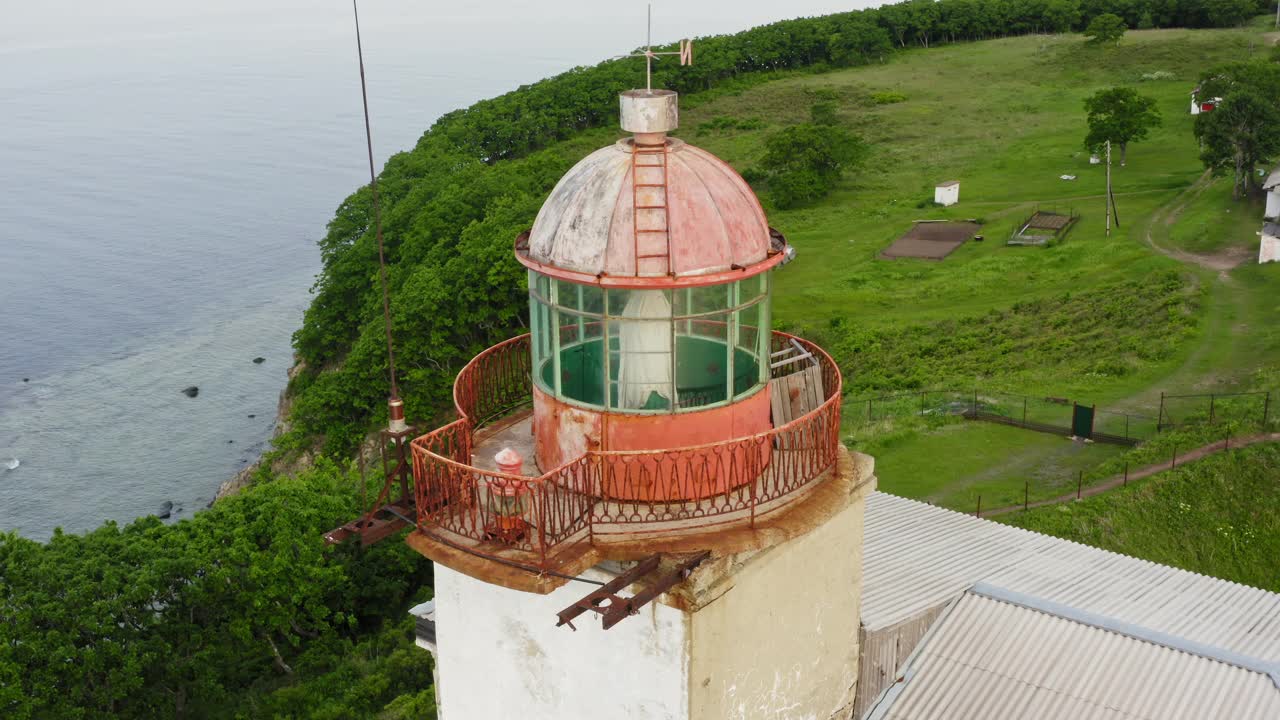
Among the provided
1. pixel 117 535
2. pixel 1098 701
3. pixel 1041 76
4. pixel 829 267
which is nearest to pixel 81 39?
pixel 1041 76

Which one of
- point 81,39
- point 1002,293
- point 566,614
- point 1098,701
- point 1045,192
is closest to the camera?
point 566,614

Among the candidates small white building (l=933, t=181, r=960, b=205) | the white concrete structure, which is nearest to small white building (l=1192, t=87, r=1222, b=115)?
small white building (l=933, t=181, r=960, b=205)

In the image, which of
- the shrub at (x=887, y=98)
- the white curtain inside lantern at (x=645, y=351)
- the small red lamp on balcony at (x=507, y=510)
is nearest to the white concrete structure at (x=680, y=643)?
the small red lamp on balcony at (x=507, y=510)

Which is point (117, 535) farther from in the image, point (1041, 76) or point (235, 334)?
point (1041, 76)

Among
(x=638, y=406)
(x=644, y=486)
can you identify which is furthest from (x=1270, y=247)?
(x=644, y=486)

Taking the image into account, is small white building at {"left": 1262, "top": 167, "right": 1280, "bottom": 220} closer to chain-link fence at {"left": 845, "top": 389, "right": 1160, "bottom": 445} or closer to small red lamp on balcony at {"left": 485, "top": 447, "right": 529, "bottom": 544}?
chain-link fence at {"left": 845, "top": 389, "right": 1160, "bottom": 445}
